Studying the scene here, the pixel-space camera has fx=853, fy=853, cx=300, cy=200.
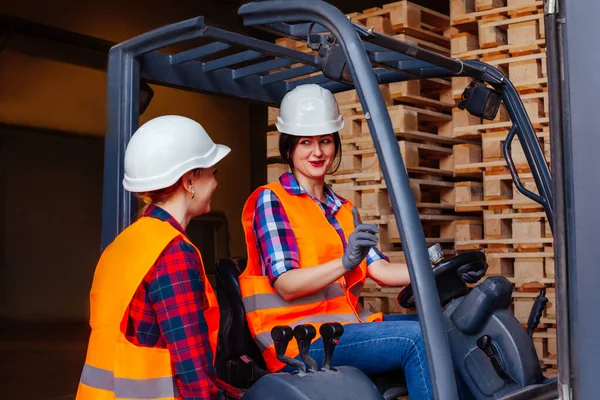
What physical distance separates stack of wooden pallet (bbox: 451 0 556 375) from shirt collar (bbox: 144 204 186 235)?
122 inches

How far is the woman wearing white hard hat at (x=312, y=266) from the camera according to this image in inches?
126

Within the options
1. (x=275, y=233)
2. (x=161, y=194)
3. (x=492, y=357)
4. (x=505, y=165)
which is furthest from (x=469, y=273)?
(x=505, y=165)

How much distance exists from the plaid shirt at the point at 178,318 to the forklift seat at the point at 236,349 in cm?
54

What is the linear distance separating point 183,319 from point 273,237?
30.8 inches

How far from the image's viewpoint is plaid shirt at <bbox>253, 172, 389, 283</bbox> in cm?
338

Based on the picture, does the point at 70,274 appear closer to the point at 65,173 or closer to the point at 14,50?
the point at 65,173

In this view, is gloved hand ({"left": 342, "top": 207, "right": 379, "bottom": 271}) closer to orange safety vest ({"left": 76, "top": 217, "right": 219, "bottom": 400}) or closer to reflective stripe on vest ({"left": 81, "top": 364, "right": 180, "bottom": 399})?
orange safety vest ({"left": 76, "top": 217, "right": 219, "bottom": 400})

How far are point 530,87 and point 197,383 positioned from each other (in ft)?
11.6

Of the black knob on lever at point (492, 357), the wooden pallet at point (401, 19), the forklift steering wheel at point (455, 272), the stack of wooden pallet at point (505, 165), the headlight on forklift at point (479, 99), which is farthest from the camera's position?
the wooden pallet at point (401, 19)

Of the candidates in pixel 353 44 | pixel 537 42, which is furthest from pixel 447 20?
pixel 353 44

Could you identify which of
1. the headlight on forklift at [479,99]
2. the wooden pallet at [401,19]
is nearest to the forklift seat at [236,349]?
the headlight on forklift at [479,99]

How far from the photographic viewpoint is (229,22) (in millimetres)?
7633

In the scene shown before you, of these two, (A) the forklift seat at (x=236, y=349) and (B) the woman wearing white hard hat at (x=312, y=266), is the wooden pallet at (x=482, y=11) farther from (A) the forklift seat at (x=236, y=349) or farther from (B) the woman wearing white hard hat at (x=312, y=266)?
(A) the forklift seat at (x=236, y=349)

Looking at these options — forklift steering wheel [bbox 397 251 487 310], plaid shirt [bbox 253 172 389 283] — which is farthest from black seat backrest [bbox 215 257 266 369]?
forklift steering wheel [bbox 397 251 487 310]
